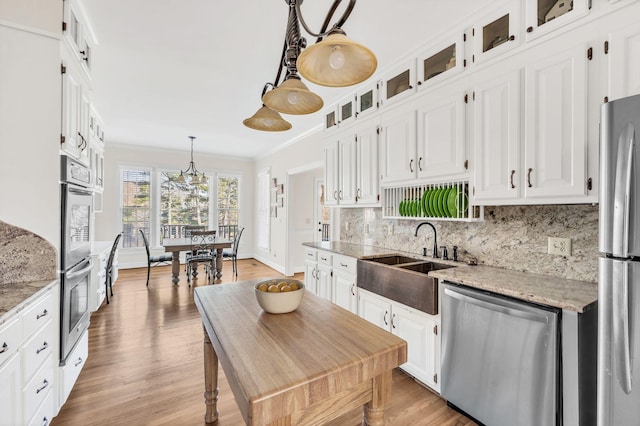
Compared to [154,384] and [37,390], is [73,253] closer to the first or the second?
[37,390]

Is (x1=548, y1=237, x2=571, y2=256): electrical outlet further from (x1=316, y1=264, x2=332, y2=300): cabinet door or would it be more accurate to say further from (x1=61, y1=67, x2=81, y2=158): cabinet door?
(x1=61, y1=67, x2=81, y2=158): cabinet door

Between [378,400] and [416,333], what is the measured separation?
48.3 inches

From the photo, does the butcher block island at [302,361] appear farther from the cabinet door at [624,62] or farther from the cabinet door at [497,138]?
the cabinet door at [624,62]

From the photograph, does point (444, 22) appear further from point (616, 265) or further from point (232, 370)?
point (232, 370)

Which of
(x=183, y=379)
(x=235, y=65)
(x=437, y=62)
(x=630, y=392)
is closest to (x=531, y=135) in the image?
(x=437, y=62)

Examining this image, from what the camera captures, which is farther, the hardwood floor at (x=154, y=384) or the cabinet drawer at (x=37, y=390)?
the hardwood floor at (x=154, y=384)

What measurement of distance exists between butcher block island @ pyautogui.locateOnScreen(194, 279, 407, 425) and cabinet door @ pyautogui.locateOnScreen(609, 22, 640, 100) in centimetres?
165

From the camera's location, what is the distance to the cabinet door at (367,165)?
9.88 ft

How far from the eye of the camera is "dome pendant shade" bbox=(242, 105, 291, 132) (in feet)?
5.49

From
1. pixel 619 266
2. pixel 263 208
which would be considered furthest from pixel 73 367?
pixel 263 208

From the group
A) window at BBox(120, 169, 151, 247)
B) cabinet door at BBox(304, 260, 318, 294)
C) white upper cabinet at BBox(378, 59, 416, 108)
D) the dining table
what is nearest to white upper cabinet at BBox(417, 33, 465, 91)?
white upper cabinet at BBox(378, 59, 416, 108)

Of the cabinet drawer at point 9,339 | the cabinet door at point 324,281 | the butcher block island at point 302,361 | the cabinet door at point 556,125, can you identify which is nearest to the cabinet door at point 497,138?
the cabinet door at point 556,125

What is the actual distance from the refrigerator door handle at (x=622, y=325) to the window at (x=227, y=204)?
696 centimetres

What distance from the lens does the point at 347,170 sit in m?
3.44
